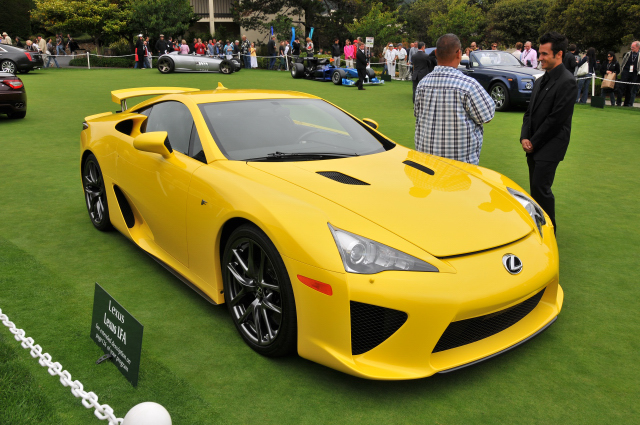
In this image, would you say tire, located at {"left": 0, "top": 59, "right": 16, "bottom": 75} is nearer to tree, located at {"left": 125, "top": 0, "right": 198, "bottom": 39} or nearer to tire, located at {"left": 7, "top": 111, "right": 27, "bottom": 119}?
tire, located at {"left": 7, "top": 111, "right": 27, "bottom": 119}

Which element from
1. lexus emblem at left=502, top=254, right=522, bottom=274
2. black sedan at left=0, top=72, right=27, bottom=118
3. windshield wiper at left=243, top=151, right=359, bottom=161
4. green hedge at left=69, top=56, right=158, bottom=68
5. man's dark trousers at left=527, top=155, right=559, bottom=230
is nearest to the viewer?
lexus emblem at left=502, top=254, right=522, bottom=274

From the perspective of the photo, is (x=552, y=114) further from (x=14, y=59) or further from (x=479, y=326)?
(x=14, y=59)

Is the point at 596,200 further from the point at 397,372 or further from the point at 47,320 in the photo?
the point at 47,320

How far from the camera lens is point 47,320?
3.47 m

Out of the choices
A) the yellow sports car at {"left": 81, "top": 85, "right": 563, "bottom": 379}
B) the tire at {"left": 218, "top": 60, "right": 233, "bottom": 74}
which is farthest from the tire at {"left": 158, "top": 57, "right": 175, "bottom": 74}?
the yellow sports car at {"left": 81, "top": 85, "right": 563, "bottom": 379}

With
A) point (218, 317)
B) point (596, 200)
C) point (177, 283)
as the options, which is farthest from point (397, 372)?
point (596, 200)

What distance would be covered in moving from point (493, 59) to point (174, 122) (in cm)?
1343

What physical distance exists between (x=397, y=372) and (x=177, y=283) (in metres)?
2.12

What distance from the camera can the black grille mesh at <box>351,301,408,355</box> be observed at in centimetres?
259

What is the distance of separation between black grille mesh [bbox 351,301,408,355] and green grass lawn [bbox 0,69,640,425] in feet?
1.15

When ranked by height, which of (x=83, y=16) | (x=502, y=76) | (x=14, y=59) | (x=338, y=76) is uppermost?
(x=83, y=16)

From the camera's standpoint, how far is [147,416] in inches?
87.6

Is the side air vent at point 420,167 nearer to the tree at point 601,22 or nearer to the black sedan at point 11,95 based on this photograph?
the black sedan at point 11,95

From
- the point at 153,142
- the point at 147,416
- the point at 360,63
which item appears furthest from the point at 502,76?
the point at 147,416
